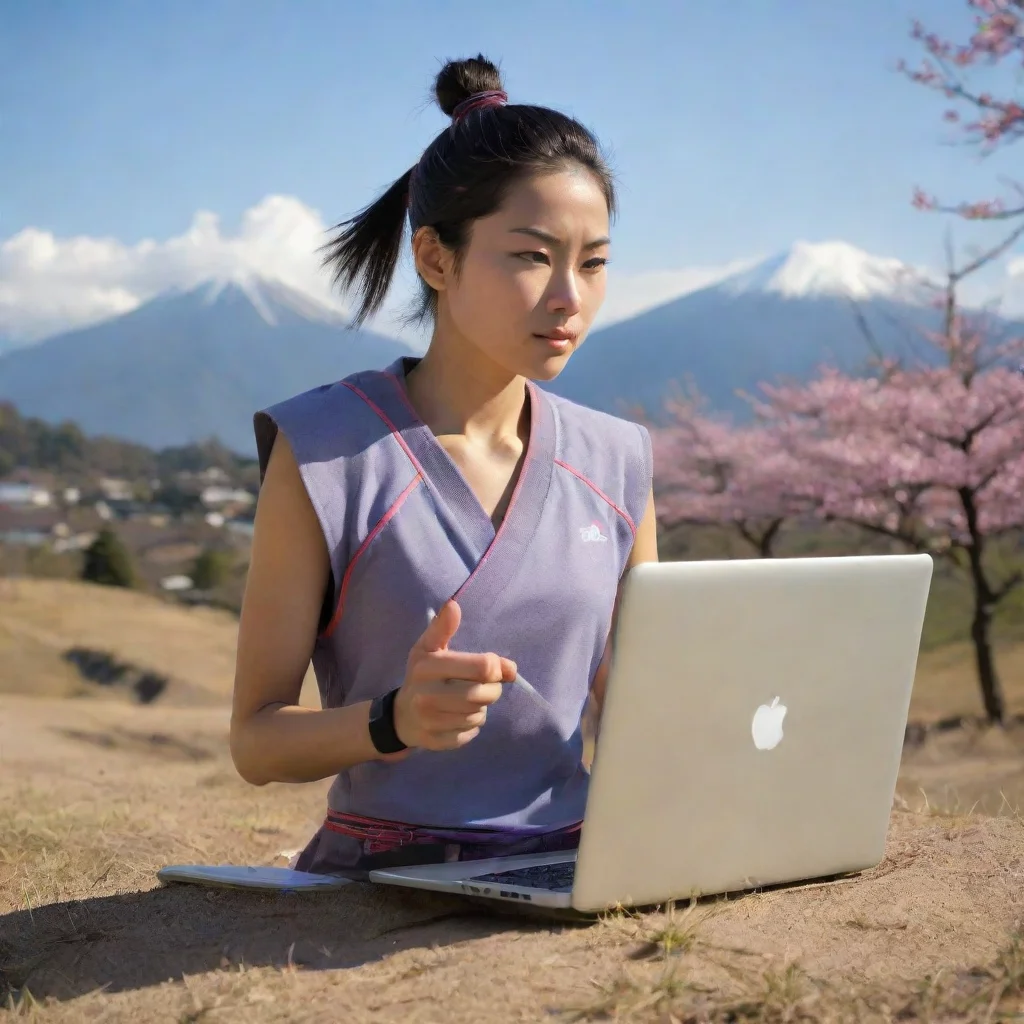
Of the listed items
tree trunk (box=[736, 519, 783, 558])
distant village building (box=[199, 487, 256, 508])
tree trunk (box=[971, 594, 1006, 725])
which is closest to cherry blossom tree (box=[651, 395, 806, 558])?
tree trunk (box=[736, 519, 783, 558])

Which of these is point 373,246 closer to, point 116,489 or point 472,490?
point 472,490

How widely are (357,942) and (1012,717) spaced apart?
8.25m

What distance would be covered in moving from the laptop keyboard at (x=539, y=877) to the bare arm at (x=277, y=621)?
0.26m

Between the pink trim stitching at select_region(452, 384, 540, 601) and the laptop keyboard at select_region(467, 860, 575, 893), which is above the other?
the pink trim stitching at select_region(452, 384, 540, 601)

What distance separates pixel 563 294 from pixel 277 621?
1.98 feet

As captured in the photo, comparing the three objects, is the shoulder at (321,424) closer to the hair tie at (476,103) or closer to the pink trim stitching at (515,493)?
the pink trim stitching at (515,493)

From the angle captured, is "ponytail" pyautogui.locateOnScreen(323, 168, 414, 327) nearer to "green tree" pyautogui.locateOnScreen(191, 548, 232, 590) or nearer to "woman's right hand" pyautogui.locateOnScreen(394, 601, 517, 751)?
"woman's right hand" pyautogui.locateOnScreen(394, 601, 517, 751)

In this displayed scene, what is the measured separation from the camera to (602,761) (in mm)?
1487

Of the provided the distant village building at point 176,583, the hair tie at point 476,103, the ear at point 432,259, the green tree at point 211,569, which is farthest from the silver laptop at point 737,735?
the distant village building at point 176,583

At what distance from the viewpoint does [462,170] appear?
1916 mm

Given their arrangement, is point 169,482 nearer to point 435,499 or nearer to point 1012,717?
point 1012,717

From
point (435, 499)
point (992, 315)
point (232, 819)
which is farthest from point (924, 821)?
point (992, 315)

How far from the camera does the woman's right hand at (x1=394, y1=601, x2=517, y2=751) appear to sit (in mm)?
1441

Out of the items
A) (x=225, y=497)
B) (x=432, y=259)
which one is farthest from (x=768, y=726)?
(x=225, y=497)
